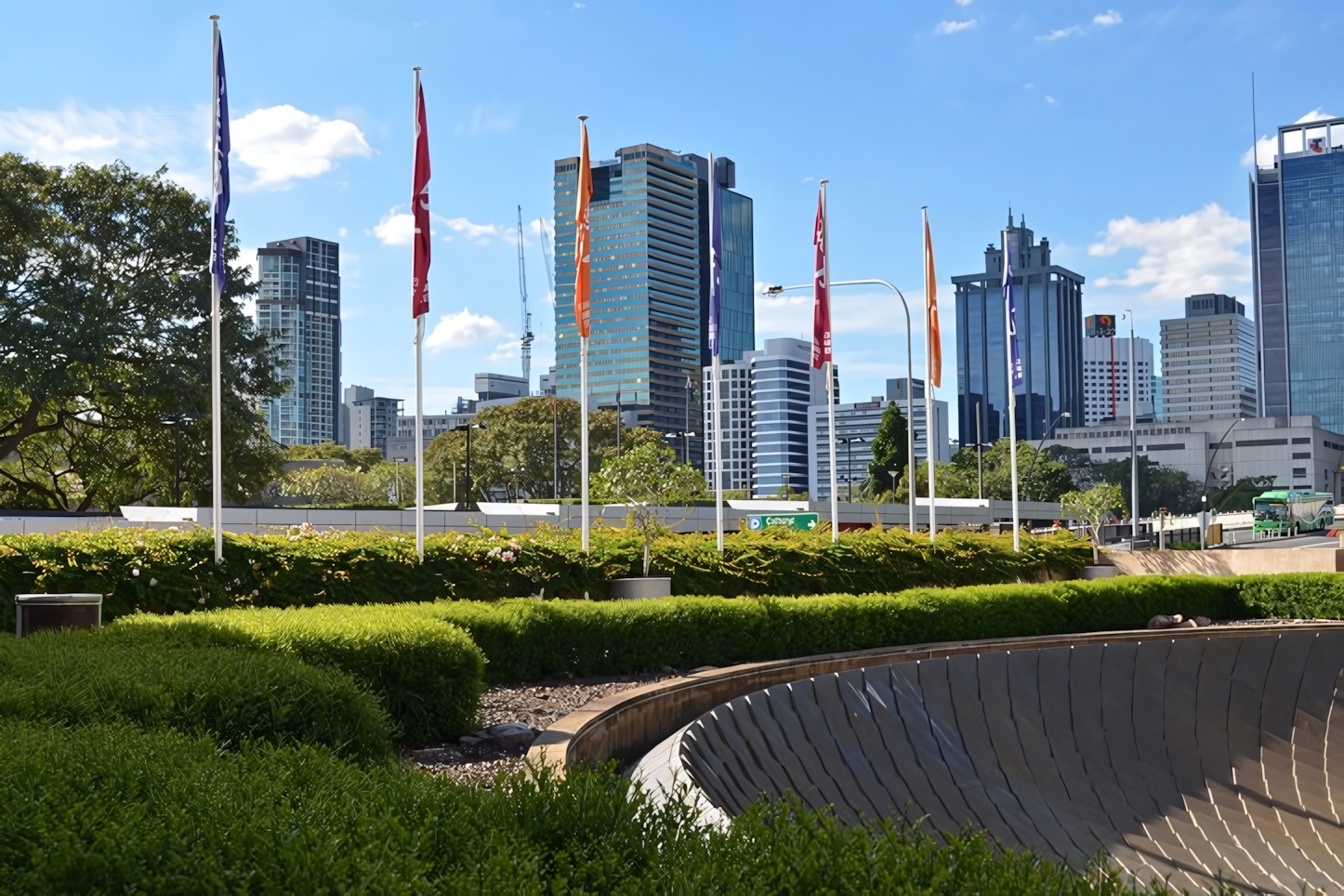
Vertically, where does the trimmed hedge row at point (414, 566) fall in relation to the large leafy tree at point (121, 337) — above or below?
below

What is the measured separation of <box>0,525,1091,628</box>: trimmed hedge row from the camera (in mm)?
13852

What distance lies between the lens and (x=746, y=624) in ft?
47.3

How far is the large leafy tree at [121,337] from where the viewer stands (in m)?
38.5

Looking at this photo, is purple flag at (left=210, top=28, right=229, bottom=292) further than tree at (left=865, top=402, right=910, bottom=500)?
No

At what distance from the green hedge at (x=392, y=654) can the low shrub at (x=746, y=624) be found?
2.20m

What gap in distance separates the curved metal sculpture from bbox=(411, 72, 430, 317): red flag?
932cm

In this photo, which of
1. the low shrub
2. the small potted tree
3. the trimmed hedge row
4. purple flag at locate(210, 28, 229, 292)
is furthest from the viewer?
the small potted tree

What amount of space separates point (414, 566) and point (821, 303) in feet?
35.7

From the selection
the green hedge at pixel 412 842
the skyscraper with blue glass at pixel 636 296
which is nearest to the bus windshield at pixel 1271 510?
the green hedge at pixel 412 842

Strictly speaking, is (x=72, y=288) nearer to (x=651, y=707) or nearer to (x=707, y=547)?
(x=707, y=547)

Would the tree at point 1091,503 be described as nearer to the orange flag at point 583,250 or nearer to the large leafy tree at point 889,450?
the large leafy tree at point 889,450

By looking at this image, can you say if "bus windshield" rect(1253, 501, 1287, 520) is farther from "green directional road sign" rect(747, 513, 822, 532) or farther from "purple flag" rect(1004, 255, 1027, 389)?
"purple flag" rect(1004, 255, 1027, 389)

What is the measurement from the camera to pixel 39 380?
37281mm

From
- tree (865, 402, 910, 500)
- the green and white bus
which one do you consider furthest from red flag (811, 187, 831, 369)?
the green and white bus
